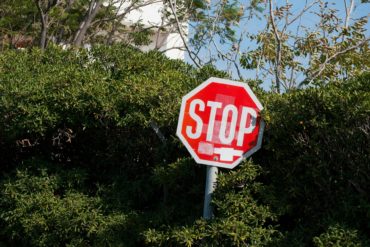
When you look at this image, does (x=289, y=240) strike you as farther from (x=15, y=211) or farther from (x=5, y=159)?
(x=5, y=159)

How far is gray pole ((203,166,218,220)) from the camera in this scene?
4621 millimetres

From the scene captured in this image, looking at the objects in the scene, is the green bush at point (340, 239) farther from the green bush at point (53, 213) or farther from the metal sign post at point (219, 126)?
the green bush at point (53, 213)

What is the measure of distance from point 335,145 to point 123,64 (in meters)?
2.57

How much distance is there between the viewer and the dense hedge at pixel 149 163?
4.32 meters

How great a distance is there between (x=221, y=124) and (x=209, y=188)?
45 centimetres

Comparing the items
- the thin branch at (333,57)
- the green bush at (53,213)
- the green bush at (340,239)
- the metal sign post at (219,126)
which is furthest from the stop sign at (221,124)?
the thin branch at (333,57)

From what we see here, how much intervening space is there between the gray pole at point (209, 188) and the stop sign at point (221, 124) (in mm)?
90

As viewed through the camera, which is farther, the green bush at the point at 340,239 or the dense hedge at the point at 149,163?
the dense hedge at the point at 149,163

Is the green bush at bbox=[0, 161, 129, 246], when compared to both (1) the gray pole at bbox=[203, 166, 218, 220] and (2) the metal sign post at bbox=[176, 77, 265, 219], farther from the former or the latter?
(2) the metal sign post at bbox=[176, 77, 265, 219]

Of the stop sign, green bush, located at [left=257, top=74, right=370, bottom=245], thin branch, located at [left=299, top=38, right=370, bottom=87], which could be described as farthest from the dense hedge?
thin branch, located at [left=299, top=38, right=370, bottom=87]

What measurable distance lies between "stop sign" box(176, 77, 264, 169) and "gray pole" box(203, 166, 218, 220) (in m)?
0.09

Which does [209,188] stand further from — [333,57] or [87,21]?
[87,21]

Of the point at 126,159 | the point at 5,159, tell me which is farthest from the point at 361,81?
the point at 5,159

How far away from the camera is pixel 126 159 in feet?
18.9
